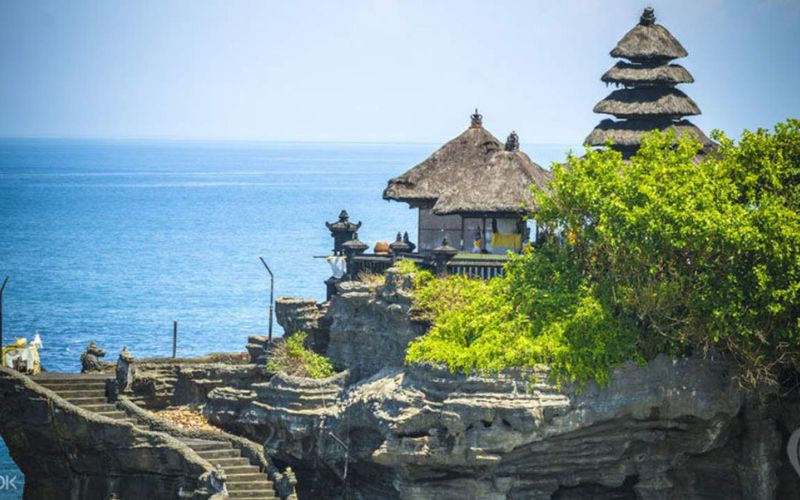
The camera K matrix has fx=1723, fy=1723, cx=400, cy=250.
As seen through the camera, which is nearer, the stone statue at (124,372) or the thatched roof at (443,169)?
the stone statue at (124,372)

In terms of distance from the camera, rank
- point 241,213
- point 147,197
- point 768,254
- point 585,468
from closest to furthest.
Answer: point 768,254 → point 585,468 → point 241,213 → point 147,197

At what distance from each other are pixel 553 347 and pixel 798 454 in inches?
285

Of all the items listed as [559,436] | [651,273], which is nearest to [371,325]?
[559,436]

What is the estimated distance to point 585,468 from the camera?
46.2 m

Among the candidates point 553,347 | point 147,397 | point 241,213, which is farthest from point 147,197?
point 553,347

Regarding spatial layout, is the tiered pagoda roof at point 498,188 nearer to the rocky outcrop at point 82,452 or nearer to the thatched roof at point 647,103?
the thatched roof at point 647,103

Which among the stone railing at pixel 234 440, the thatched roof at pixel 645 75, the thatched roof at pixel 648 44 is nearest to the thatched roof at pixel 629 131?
the thatched roof at pixel 645 75

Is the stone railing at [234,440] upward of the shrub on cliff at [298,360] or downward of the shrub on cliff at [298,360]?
downward

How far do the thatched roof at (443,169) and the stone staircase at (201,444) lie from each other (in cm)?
1063

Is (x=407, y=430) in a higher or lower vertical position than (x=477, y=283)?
lower

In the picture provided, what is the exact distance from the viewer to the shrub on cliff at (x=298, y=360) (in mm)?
51938

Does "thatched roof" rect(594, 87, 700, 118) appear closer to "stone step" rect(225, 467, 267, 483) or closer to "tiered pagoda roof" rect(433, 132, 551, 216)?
"tiered pagoda roof" rect(433, 132, 551, 216)

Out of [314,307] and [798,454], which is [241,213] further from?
[798,454]

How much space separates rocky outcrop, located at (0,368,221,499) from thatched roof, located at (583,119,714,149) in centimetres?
1679
